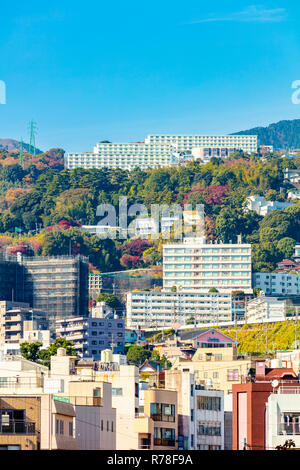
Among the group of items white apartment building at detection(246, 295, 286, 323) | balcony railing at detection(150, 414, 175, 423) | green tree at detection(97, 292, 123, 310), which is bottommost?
balcony railing at detection(150, 414, 175, 423)

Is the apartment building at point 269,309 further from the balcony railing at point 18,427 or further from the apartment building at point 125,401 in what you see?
the balcony railing at point 18,427

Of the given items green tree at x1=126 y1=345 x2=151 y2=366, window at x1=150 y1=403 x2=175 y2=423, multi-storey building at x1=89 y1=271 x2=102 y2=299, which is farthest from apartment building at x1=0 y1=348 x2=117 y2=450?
multi-storey building at x1=89 y1=271 x2=102 y2=299

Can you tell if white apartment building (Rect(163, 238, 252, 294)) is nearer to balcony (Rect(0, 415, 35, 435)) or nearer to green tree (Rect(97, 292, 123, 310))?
green tree (Rect(97, 292, 123, 310))

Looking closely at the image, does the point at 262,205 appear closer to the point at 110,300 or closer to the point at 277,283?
the point at 277,283

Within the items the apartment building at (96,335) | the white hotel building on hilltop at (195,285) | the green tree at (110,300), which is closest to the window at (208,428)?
the apartment building at (96,335)

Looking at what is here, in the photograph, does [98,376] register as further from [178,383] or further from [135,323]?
[135,323]
